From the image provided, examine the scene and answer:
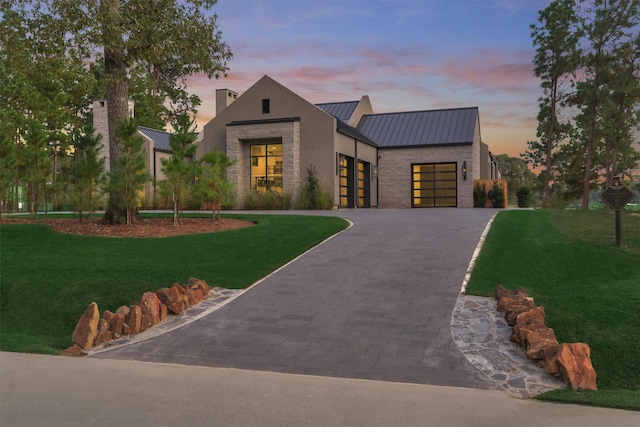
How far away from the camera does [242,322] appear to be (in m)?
7.21

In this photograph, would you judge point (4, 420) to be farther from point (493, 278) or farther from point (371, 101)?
point (371, 101)

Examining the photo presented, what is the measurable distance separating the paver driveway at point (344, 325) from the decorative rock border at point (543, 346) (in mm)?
738

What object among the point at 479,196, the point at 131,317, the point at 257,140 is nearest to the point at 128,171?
the point at 131,317

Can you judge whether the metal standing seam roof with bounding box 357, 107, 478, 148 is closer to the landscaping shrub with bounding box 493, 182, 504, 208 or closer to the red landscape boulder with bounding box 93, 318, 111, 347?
the landscaping shrub with bounding box 493, 182, 504, 208

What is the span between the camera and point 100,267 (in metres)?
9.71

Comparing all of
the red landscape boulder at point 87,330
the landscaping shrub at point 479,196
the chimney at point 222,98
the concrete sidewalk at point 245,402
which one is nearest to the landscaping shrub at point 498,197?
the landscaping shrub at point 479,196

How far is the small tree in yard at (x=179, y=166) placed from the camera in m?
14.0

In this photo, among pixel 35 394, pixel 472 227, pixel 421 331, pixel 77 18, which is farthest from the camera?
pixel 472 227

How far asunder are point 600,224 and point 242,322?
11.7 m

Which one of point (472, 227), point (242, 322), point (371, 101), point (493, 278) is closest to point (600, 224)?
point (472, 227)

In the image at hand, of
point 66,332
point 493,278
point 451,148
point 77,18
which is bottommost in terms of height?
point 66,332

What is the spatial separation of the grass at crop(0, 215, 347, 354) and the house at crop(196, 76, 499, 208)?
1126cm

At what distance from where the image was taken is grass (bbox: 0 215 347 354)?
25.7 feet

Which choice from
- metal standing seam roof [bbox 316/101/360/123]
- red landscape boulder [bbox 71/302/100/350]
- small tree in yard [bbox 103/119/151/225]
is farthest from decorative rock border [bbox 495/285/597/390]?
metal standing seam roof [bbox 316/101/360/123]
